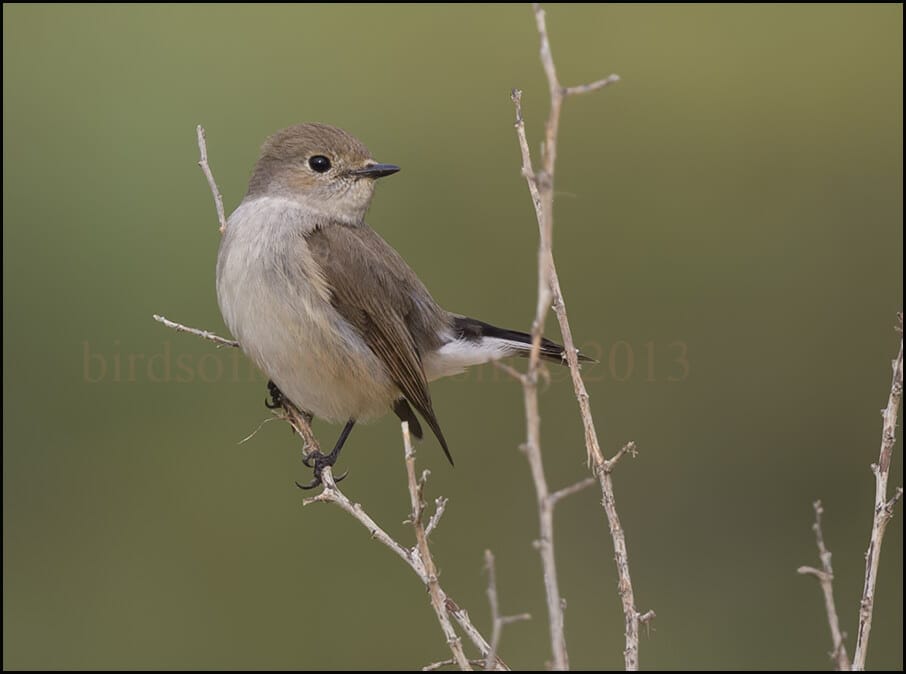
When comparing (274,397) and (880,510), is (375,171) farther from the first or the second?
(880,510)

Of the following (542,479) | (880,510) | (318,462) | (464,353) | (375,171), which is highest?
(375,171)

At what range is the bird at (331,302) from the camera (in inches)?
188

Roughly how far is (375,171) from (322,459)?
124 cm

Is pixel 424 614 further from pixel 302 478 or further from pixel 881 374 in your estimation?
pixel 881 374

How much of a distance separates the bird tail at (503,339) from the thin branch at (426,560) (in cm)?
215

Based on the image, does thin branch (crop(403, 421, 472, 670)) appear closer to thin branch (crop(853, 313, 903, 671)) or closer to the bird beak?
thin branch (crop(853, 313, 903, 671))

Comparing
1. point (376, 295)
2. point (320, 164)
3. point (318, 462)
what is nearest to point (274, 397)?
point (318, 462)

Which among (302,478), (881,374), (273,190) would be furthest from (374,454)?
(881,374)

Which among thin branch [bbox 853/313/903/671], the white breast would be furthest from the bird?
thin branch [bbox 853/313/903/671]

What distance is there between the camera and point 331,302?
4.88 metres

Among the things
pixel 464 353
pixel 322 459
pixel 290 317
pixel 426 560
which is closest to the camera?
pixel 426 560

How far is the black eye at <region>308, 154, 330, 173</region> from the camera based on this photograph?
514cm

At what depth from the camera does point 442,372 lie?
17.8 feet

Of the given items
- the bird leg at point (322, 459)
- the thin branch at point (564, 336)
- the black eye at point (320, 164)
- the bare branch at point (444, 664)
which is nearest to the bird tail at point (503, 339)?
the bird leg at point (322, 459)
